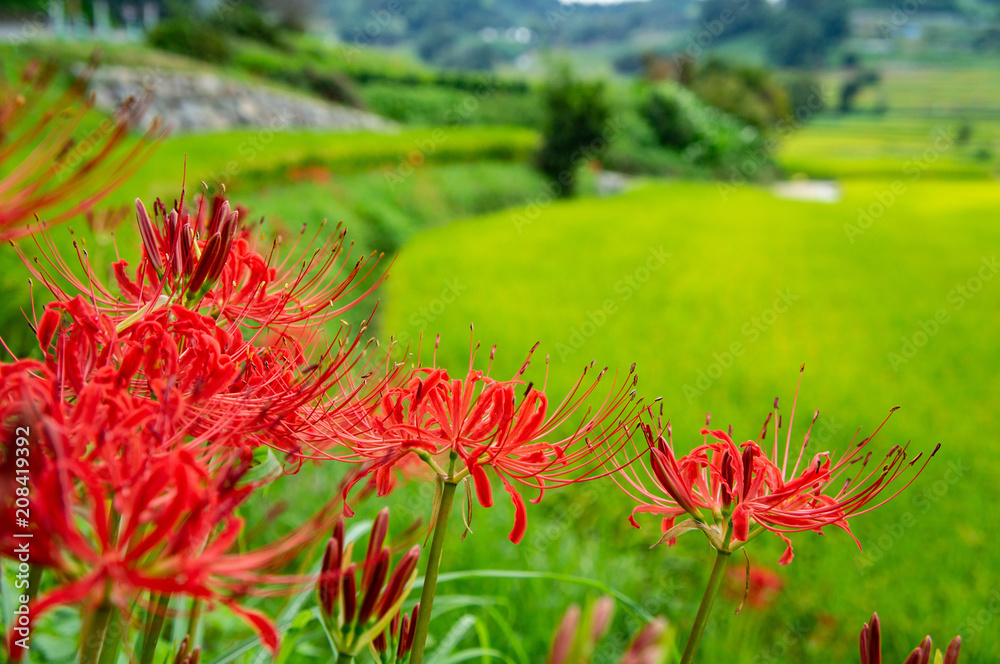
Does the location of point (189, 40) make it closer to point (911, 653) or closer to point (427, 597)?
point (427, 597)

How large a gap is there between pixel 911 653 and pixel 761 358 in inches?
207

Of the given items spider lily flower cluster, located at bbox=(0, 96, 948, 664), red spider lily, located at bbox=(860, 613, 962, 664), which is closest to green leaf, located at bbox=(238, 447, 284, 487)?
spider lily flower cluster, located at bbox=(0, 96, 948, 664)

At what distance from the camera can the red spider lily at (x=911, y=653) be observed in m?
0.64

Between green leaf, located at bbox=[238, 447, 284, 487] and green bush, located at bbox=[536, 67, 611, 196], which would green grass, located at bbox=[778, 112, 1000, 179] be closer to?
green bush, located at bbox=[536, 67, 611, 196]

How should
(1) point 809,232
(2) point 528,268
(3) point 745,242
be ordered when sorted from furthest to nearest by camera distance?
1. (1) point 809,232
2. (3) point 745,242
3. (2) point 528,268

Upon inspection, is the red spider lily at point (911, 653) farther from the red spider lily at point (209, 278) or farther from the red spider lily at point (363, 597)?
the red spider lily at point (209, 278)

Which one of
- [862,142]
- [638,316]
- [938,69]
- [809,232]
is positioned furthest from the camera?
[938,69]

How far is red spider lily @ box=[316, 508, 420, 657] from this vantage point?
60 cm

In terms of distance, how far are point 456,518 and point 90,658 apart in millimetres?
2571

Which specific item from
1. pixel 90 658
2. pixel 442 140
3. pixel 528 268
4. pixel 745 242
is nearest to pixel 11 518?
pixel 90 658

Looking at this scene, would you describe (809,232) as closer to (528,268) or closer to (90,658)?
(528,268)

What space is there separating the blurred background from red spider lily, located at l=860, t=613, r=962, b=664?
0.35m

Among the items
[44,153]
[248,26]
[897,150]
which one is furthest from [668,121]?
[44,153]

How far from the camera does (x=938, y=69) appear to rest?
33.4m
